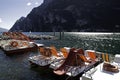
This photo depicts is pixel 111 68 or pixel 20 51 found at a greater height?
pixel 111 68

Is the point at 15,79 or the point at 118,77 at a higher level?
the point at 118,77

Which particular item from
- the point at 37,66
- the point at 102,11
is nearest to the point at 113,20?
the point at 102,11

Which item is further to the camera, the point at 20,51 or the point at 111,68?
the point at 20,51

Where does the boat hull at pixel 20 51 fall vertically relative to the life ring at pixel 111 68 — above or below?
below

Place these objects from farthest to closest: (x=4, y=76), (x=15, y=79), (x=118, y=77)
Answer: (x=4, y=76) < (x=15, y=79) < (x=118, y=77)

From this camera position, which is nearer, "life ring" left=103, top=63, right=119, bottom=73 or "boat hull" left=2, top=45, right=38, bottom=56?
"life ring" left=103, top=63, right=119, bottom=73

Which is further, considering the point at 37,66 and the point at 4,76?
the point at 37,66

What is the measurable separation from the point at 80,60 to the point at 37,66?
914 centimetres

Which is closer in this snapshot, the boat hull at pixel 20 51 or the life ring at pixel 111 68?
the life ring at pixel 111 68

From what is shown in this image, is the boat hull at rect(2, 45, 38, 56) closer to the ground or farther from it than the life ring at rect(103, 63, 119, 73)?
closer to the ground

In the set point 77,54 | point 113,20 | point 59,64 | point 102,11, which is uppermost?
point 102,11

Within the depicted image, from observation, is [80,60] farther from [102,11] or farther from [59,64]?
[102,11]

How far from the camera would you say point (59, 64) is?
83.7 feet

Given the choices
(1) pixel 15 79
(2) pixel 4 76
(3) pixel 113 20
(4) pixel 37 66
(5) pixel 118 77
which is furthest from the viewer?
(3) pixel 113 20
